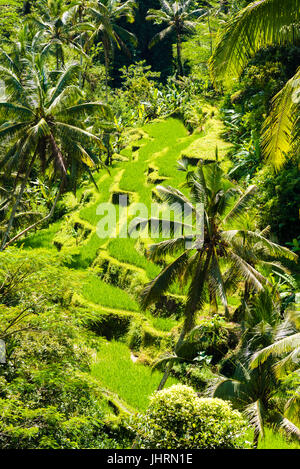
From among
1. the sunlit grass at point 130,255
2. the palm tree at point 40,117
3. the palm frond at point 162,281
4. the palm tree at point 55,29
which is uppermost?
the palm tree at point 55,29

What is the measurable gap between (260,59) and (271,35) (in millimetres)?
12701

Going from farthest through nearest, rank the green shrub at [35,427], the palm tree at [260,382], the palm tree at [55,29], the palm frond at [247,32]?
the palm tree at [55,29] < the palm tree at [260,382] < the green shrub at [35,427] < the palm frond at [247,32]

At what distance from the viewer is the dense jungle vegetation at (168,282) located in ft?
21.9

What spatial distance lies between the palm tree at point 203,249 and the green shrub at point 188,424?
96.2 inches

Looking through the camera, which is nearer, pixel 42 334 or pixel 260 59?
pixel 42 334

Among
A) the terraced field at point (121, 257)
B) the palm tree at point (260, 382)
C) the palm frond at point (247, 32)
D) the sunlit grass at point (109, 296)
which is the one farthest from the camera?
Answer: the sunlit grass at point (109, 296)

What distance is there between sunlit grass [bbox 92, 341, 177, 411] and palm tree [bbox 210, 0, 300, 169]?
18.7ft

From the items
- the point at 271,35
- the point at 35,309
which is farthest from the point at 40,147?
the point at 271,35

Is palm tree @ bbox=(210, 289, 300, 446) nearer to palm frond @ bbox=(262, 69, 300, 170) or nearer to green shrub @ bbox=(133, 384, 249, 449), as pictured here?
green shrub @ bbox=(133, 384, 249, 449)

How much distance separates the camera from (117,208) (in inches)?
756

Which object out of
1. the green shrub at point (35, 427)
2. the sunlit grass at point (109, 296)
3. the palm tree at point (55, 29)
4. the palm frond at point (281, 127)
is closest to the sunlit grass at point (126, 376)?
the sunlit grass at point (109, 296)

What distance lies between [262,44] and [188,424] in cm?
547

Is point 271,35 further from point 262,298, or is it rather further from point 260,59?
point 260,59

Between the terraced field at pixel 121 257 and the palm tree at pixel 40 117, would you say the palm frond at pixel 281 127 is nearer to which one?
the terraced field at pixel 121 257
